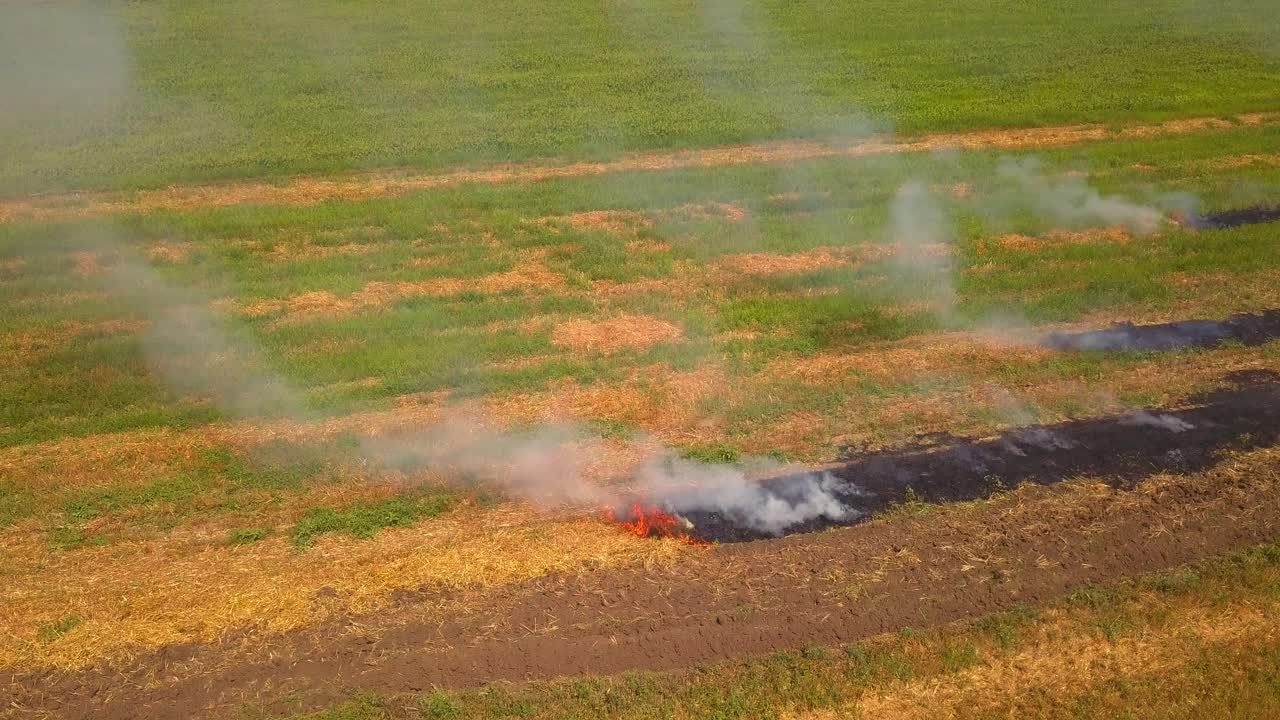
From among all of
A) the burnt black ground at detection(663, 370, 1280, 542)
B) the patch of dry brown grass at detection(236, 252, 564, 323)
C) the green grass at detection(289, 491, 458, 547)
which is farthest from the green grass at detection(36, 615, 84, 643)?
the patch of dry brown grass at detection(236, 252, 564, 323)

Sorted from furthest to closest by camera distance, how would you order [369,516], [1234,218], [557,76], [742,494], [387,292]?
[557,76], [1234,218], [387,292], [742,494], [369,516]

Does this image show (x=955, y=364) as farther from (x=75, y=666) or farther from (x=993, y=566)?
(x=75, y=666)

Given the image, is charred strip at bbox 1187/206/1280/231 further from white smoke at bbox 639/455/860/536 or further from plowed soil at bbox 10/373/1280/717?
white smoke at bbox 639/455/860/536

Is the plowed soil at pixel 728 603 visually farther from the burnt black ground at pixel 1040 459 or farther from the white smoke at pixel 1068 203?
the white smoke at pixel 1068 203

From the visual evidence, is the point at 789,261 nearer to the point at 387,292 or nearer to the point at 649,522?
the point at 387,292

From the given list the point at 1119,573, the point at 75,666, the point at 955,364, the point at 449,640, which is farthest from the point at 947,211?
the point at 75,666

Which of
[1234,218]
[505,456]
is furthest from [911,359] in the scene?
[1234,218]

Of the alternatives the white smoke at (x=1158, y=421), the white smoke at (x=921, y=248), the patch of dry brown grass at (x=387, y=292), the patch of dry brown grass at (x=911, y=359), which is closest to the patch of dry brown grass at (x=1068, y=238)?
the white smoke at (x=921, y=248)
